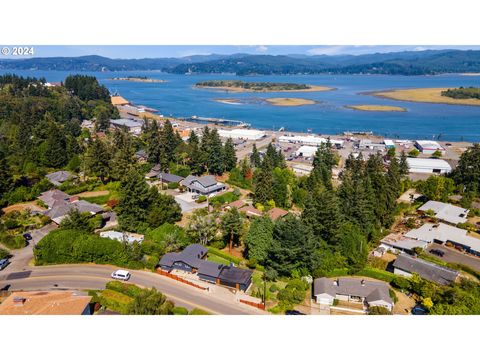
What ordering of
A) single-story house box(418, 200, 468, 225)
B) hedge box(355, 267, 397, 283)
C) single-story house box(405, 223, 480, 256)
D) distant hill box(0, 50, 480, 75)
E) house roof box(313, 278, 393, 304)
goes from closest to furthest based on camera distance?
house roof box(313, 278, 393, 304) < hedge box(355, 267, 397, 283) < single-story house box(405, 223, 480, 256) < single-story house box(418, 200, 468, 225) < distant hill box(0, 50, 480, 75)

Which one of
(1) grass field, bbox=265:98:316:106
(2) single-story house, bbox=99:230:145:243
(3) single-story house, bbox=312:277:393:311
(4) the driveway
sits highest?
(1) grass field, bbox=265:98:316:106

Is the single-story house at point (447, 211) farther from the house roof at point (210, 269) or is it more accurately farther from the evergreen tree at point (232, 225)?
the house roof at point (210, 269)

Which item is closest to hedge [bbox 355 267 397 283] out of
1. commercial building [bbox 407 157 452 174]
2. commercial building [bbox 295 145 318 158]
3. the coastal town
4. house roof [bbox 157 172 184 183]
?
the coastal town

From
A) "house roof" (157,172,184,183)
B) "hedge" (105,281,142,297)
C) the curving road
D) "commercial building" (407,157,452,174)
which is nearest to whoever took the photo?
"hedge" (105,281,142,297)

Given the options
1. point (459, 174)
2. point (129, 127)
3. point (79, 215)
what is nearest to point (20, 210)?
point (79, 215)

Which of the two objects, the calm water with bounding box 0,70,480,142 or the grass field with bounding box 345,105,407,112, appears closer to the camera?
the calm water with bounding box 0,70,480,142

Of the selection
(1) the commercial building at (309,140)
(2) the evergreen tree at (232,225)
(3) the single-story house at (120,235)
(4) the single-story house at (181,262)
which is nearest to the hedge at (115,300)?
(4) the single-story house at (181,262)

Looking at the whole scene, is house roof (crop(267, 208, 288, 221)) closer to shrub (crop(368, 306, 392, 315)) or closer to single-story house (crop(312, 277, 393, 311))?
single-story house (crop(312, 277, 393, 311))

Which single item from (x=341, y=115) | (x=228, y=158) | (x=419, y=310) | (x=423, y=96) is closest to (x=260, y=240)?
(x=419, y=310)
